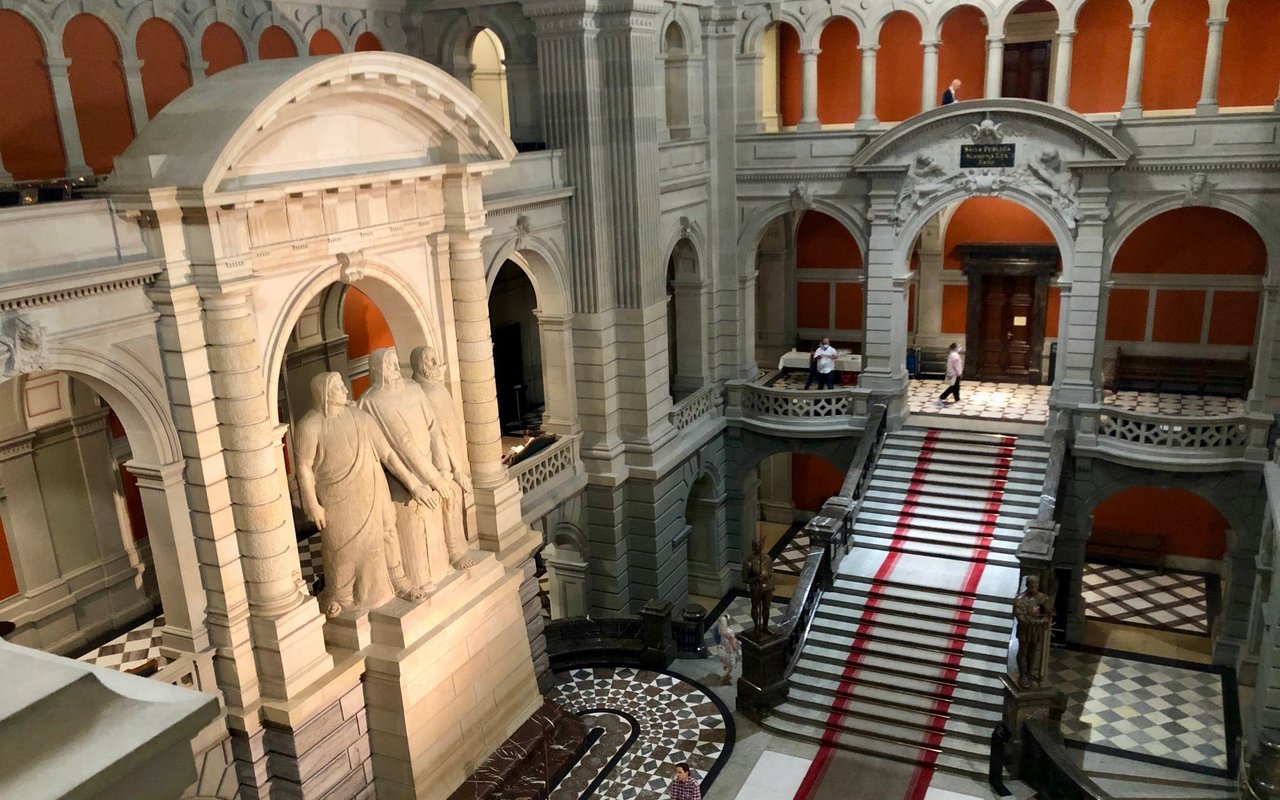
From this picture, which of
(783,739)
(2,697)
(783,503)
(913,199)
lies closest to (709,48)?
(913,199)

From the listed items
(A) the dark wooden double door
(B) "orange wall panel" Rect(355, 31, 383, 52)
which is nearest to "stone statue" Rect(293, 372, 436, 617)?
(B) "orange wall panel" Rect(355, 31, 383, 52)

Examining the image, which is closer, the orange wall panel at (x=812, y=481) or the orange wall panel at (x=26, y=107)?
the orange wall panel at (x=26, y=107)

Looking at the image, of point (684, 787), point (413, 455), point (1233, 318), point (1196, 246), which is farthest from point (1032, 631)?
point (1196, 246)

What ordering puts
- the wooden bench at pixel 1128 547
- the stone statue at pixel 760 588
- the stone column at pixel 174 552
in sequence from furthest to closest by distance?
the wooden bench at pixel 1128 547
the stone statue at pixel 760 588
the stone column at pixel 174 552

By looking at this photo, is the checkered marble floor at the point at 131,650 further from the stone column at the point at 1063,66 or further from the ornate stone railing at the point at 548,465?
the stone column at the point at 1063,66

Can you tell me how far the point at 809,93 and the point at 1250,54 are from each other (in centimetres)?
879

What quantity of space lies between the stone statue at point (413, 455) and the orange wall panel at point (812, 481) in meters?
15.7

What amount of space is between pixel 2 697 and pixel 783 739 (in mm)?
14828

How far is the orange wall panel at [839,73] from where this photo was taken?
77.8 ft

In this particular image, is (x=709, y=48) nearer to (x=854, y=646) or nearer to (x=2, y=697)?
(x=854, y=646)

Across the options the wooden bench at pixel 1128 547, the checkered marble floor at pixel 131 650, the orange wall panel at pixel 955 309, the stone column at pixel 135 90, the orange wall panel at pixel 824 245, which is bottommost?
the wooden bench at pixel 1128 547

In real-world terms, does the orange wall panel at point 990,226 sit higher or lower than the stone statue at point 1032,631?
higher

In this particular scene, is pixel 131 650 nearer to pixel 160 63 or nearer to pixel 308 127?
pixel 308 127

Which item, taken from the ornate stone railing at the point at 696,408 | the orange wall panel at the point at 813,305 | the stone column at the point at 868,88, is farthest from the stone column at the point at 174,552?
the orange wall panel at the point at 813,305
